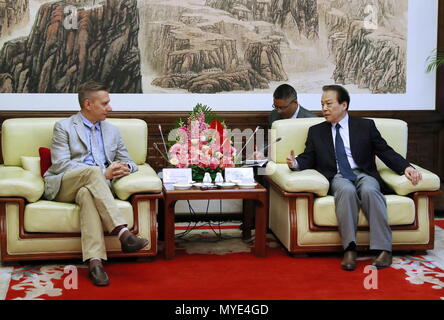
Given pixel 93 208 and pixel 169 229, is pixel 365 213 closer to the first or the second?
pixel 169 229

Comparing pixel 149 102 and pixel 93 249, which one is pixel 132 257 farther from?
pixel 149 102

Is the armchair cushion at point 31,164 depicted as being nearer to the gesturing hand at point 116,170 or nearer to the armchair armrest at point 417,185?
the gesturing hand at point 116,170

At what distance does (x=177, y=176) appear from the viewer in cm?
522

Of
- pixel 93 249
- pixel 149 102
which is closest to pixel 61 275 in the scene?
pixel 93 249

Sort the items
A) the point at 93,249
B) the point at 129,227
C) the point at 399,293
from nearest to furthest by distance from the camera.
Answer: the point at 399,293 → the point at 93,249 → the point at 129,227

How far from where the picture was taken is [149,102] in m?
6.57

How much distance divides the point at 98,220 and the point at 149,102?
2146mm

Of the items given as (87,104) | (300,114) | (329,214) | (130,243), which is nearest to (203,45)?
(300,114)

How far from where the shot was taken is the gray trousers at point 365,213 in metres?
4.91

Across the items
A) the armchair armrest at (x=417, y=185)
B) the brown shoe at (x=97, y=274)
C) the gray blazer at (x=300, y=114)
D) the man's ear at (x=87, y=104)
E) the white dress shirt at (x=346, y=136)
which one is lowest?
the brown shoe at (x=97, y=274)

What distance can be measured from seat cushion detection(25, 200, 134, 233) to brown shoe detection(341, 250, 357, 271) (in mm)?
1924

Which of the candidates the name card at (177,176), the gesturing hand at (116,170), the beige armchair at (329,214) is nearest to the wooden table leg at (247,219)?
the beige armchair at (329,214)

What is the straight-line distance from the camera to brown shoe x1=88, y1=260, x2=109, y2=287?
437cm

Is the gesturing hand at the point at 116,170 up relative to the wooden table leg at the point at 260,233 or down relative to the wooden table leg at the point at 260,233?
up
